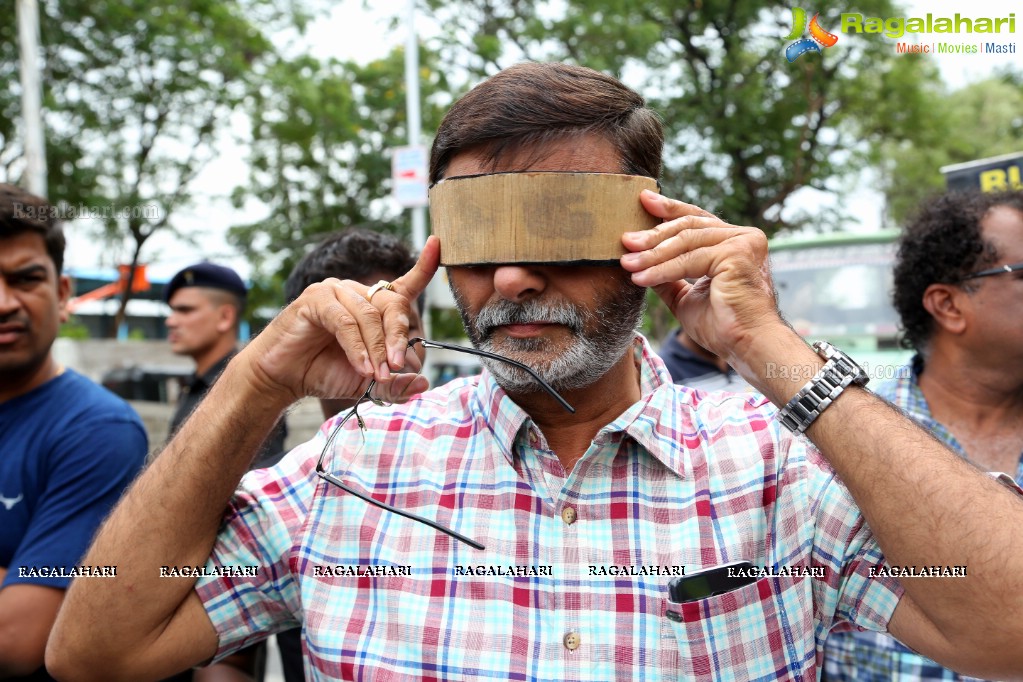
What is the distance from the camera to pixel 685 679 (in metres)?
1.53

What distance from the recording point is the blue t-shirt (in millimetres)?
2197

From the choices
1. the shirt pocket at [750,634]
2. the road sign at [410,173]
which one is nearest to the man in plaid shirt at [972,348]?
the shirt pocket at [750,634]

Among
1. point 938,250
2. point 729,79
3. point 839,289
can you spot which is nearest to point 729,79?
point 729,79

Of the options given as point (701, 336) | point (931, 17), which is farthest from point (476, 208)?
point (931, 17)

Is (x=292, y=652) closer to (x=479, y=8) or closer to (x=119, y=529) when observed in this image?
(x=119, y=529)

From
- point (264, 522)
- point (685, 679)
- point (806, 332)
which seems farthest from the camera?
point (806, 332)

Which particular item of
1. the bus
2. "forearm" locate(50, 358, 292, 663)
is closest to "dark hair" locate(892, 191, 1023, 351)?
"forearm" locate(50, 358, 292, 663)

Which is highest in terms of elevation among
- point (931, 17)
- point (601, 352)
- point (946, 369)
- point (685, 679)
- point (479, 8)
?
point (479, 8)

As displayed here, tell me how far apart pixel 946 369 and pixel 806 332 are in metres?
3.70

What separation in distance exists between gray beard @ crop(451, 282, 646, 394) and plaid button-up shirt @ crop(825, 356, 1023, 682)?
77 centimetres

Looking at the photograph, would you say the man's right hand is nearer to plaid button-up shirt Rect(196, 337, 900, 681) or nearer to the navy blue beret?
plaid button-up shirt Rect(196, 337, 900, 681)

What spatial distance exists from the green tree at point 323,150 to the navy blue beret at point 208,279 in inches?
275

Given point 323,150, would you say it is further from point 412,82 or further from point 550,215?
point 550,215

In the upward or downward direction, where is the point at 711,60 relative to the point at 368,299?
upward
